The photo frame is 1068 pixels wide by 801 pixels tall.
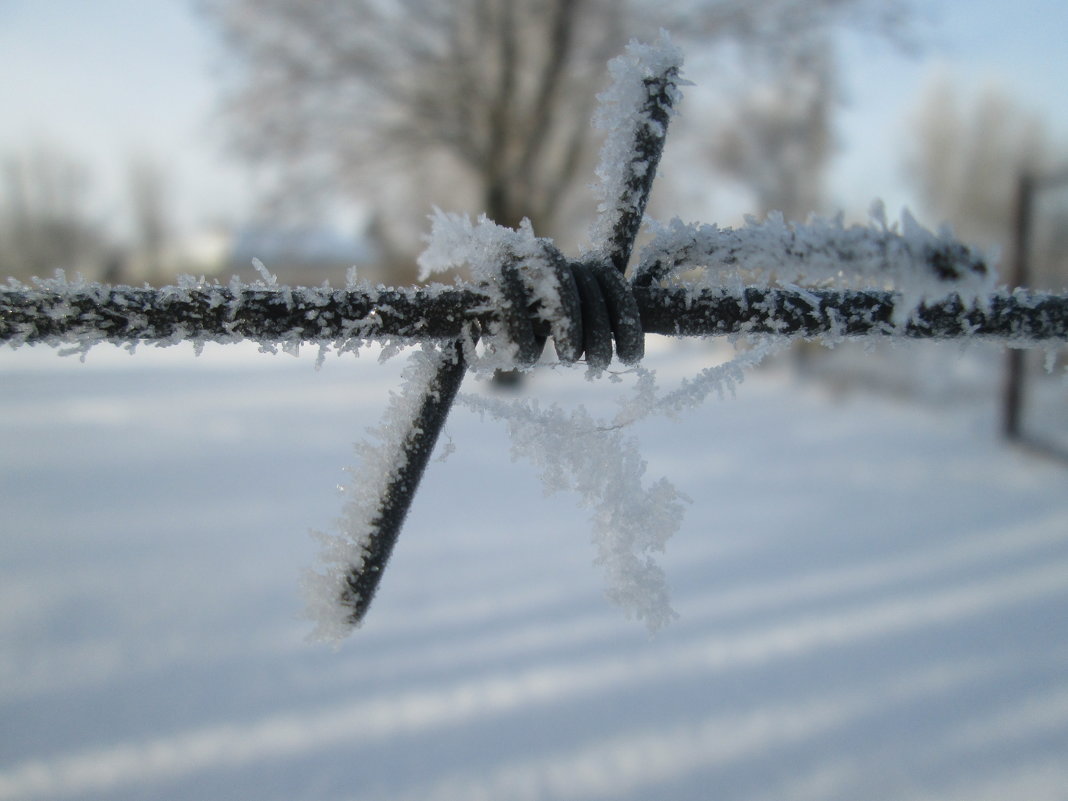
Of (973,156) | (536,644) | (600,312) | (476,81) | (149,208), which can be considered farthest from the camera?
(149,208)

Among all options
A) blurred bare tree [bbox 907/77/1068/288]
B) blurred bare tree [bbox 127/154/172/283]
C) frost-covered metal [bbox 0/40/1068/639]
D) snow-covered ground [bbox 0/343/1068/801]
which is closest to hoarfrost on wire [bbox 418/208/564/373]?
frost-covered metal [bbox 0/40/1068/639]

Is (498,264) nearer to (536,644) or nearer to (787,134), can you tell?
(536,644)

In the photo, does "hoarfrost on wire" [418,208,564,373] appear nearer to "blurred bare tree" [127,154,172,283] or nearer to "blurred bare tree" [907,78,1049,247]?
"blurred bare tree" [907,78,1049,247]

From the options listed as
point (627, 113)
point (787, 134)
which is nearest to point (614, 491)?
point (627, 113)

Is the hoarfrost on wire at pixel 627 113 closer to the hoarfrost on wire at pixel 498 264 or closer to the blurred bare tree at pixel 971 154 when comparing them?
the hoarfrost on wire at pixel 498 264

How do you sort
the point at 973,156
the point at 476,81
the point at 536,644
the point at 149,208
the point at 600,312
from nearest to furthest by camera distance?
1. the point at 600,312
2. the point at 536,644
3. the point at 476,81
4. the point at 973,156
5. the point at 149,208

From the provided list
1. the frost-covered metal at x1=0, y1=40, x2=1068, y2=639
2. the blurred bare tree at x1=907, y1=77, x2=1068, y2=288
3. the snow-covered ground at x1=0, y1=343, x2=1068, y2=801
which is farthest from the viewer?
the blurred bare tree at x1=907, y1=77, x2=1068, y2=288
